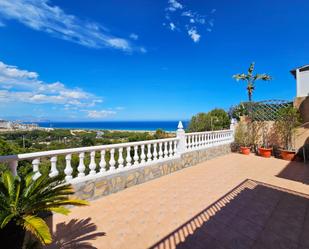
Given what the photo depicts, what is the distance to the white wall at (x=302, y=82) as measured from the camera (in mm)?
11742

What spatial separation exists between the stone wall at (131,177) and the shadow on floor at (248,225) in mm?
2177

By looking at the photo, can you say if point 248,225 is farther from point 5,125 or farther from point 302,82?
point 302,82

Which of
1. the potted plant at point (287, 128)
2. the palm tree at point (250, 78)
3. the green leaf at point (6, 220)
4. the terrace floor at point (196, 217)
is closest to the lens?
the green leaf at point (6, 220)

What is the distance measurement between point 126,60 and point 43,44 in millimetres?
7121

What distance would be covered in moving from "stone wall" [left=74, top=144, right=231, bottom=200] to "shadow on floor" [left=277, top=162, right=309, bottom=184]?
3012mm

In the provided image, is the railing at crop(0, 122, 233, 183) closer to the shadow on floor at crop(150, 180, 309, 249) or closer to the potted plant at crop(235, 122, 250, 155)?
the potted plant at crop(235, 122, 250, 155)

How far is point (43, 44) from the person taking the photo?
1001 cm

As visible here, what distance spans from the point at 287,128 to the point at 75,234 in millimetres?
9811

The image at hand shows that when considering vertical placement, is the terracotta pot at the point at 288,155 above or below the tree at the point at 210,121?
below

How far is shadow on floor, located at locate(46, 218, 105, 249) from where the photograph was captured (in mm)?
2567

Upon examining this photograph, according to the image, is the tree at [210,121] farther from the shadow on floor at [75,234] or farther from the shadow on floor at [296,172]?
the shadow on floor at [75,234]

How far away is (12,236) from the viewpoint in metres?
1.73

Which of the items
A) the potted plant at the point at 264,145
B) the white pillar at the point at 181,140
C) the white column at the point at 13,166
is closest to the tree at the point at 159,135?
the white pillar at the point at 181,140

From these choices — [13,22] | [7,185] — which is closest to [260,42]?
[13,22]
